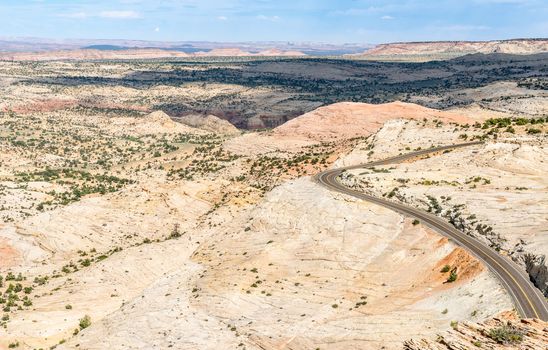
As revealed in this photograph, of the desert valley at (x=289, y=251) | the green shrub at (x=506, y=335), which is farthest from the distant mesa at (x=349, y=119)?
the green shrub at (x=506, y=335)

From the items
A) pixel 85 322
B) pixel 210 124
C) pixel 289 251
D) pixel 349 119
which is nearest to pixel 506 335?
pixel 289 251

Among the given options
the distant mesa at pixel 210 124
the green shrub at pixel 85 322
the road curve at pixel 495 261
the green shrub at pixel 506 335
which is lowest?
the green shrub at pixel 85 322

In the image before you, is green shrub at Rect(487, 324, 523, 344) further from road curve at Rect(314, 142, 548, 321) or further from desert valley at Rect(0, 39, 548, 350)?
road curve at Rect(314, 142, 548, 321)

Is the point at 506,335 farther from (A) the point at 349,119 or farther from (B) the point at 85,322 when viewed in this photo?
(A) the point at 349,119

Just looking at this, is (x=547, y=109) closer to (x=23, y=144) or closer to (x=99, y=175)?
(x=99, y=175)

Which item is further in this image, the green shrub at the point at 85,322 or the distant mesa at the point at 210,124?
the distant mesa at the point at 210,124

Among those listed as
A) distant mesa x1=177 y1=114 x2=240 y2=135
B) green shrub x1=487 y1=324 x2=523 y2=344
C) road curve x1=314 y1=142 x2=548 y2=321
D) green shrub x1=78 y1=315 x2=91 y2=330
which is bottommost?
green shrub x1=78 y1=315 x2=91 y2=330

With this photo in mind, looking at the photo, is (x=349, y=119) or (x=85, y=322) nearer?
(x=85, y=322)

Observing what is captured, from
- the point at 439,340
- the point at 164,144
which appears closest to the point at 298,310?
the point at 439,340

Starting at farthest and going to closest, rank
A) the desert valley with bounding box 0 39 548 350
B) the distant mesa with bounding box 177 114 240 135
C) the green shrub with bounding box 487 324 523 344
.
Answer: the distant mesa with bounding box 177 114 240 135 < the desert valley with bounding box 0 39 548 350 < the green shrub with bounding box 487 324 523 344

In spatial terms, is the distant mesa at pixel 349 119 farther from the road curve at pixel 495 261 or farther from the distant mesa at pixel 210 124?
the road curve at pixel 495 261

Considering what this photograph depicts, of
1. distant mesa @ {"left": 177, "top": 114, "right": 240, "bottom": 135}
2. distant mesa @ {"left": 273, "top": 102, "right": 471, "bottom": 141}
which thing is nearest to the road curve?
distant mesa @ {"left": 273, "top": 102, "right": 471, "bottom": 141}
